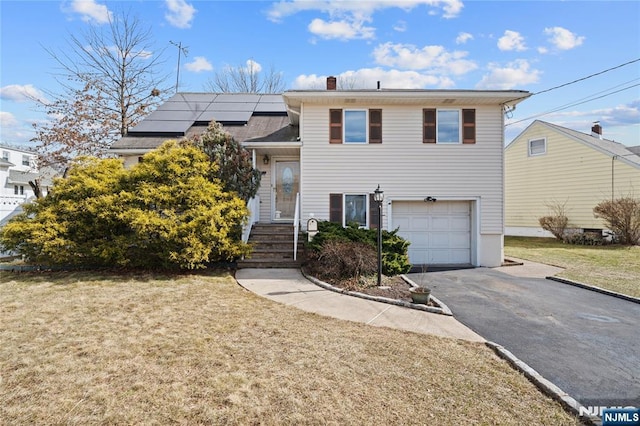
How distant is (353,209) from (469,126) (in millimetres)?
4719

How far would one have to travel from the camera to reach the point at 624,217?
14078mm

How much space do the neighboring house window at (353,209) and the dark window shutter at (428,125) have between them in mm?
2677

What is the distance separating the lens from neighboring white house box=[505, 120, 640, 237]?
610 inches

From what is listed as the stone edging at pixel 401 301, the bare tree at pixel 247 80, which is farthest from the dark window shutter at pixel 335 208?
the bare tree at pixel 247 80

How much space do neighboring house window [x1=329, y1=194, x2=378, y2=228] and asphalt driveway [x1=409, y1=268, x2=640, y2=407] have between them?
2646 millimetres

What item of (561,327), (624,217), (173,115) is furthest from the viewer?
(624,217)

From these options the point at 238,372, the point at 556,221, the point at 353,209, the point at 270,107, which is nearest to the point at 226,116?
the point at 270,107

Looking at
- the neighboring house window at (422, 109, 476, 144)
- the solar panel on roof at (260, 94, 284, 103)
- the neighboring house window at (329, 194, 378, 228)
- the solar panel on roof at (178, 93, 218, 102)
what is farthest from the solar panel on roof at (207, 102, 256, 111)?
the neighboring house window at (422, 109, 476, 144)

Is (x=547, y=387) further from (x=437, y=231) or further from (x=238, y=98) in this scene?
(x=238, y=98)

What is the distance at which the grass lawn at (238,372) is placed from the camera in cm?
283

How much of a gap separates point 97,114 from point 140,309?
53.2ft

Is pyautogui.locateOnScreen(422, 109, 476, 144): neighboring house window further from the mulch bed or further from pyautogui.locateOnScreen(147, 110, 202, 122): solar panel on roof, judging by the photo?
pyautogui.locateOnScreen(147, 110, 202, 122): solar panel on roof

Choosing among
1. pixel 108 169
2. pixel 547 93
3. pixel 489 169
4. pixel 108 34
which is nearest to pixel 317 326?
pixel 108 169

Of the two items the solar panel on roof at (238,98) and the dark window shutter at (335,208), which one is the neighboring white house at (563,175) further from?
the solar panel on roof at (238,98)
